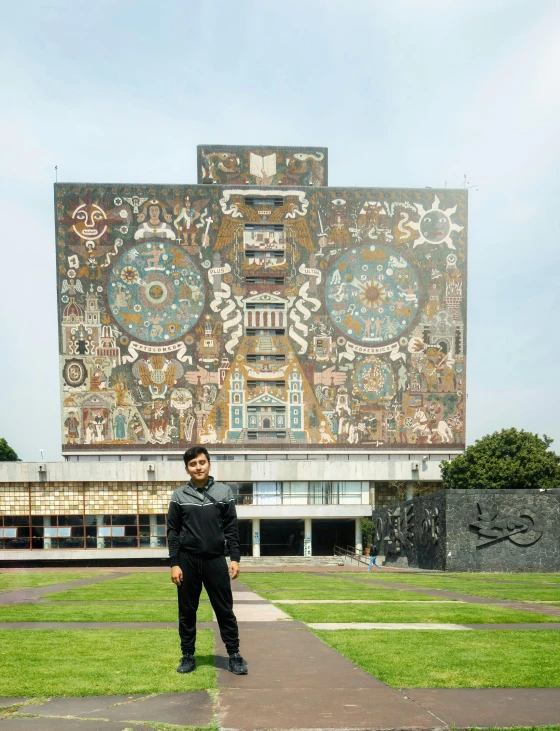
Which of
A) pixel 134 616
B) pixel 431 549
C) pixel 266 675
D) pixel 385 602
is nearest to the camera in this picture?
pixel 266 675

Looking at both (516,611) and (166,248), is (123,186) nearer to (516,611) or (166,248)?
(166,248)

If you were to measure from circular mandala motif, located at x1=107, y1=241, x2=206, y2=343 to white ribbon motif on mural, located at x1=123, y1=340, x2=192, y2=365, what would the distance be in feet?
1.69

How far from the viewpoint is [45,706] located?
5469 mm

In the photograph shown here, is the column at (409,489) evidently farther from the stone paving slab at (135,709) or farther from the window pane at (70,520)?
the stone paving slab at (135,709)

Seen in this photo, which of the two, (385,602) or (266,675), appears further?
(385,602)

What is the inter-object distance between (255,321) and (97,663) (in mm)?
57247

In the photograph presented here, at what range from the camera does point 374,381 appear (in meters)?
63.3

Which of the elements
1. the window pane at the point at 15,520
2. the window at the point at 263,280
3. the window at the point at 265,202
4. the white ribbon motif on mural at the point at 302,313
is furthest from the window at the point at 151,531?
the window at the point at 265,202

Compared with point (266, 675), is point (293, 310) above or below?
above

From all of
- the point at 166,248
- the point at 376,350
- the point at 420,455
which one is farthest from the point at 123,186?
the point at 420,455

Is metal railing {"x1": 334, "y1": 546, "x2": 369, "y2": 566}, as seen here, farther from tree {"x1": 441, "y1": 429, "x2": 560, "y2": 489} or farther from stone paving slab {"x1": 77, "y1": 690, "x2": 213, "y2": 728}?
stone paving slab {"x1": 77, "y1": 690, "x2": 213, "y2": 728}

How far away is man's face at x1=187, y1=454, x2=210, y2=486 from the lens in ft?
23.8

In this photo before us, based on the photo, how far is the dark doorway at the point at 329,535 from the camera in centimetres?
6372

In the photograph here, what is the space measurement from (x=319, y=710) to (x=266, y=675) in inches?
51.6
